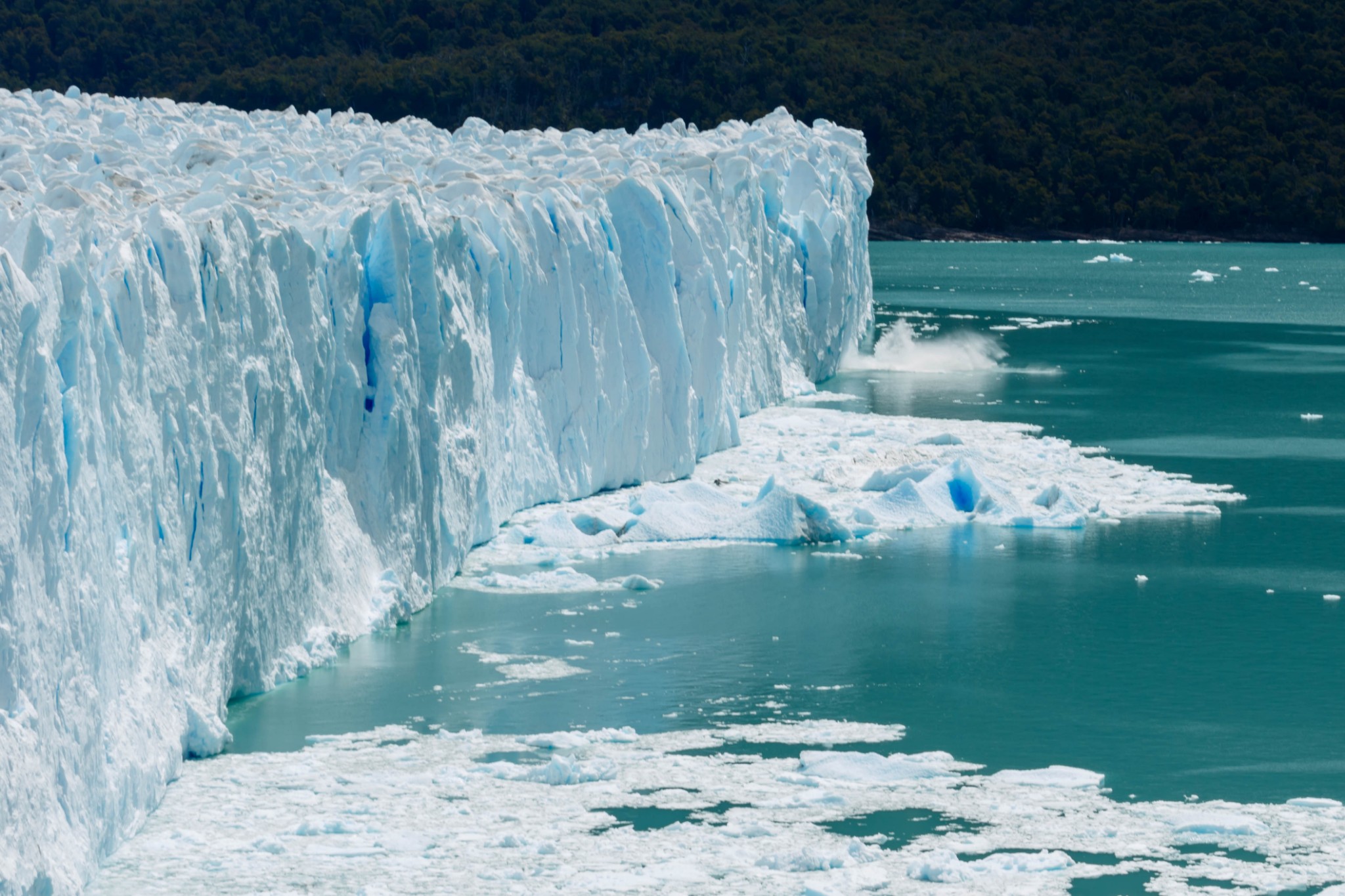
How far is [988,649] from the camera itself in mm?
11758

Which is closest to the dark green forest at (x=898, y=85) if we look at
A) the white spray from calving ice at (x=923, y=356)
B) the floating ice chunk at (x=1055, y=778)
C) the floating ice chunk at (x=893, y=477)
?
the white spray from calving ice at (x=923, y=356)

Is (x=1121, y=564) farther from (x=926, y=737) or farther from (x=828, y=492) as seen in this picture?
(x=926, y=737)

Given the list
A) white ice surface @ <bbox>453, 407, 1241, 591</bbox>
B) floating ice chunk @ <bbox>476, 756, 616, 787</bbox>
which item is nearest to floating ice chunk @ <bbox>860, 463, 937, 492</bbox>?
white ice surface @ <bbox>453, 407, 1241, 591</bbox>

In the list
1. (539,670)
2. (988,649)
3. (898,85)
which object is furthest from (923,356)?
(898,85)

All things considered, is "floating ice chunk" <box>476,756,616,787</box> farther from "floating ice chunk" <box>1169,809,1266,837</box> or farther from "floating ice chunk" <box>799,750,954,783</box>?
"floating ice chunk" <box>1169,809,1266,837</box>

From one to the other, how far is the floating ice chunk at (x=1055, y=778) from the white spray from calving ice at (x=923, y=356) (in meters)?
18.8

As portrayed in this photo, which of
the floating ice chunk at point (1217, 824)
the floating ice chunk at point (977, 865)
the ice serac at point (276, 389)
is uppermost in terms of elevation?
the ice serac at point (276, 389)

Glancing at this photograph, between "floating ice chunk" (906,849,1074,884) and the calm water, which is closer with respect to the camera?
"floating ice chunk" (906,849,1074,884)

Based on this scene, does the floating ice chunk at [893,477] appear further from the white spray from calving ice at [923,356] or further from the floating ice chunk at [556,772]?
the white spray from calving ice at [923,356]

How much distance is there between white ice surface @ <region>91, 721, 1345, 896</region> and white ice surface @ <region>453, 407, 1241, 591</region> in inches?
158

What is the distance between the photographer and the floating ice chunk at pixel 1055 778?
8938 millimetres

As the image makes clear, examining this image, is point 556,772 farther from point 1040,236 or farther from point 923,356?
point 1040,236

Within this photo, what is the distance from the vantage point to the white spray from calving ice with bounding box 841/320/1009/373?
92.7 ft

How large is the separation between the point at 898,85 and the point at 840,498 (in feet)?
179
